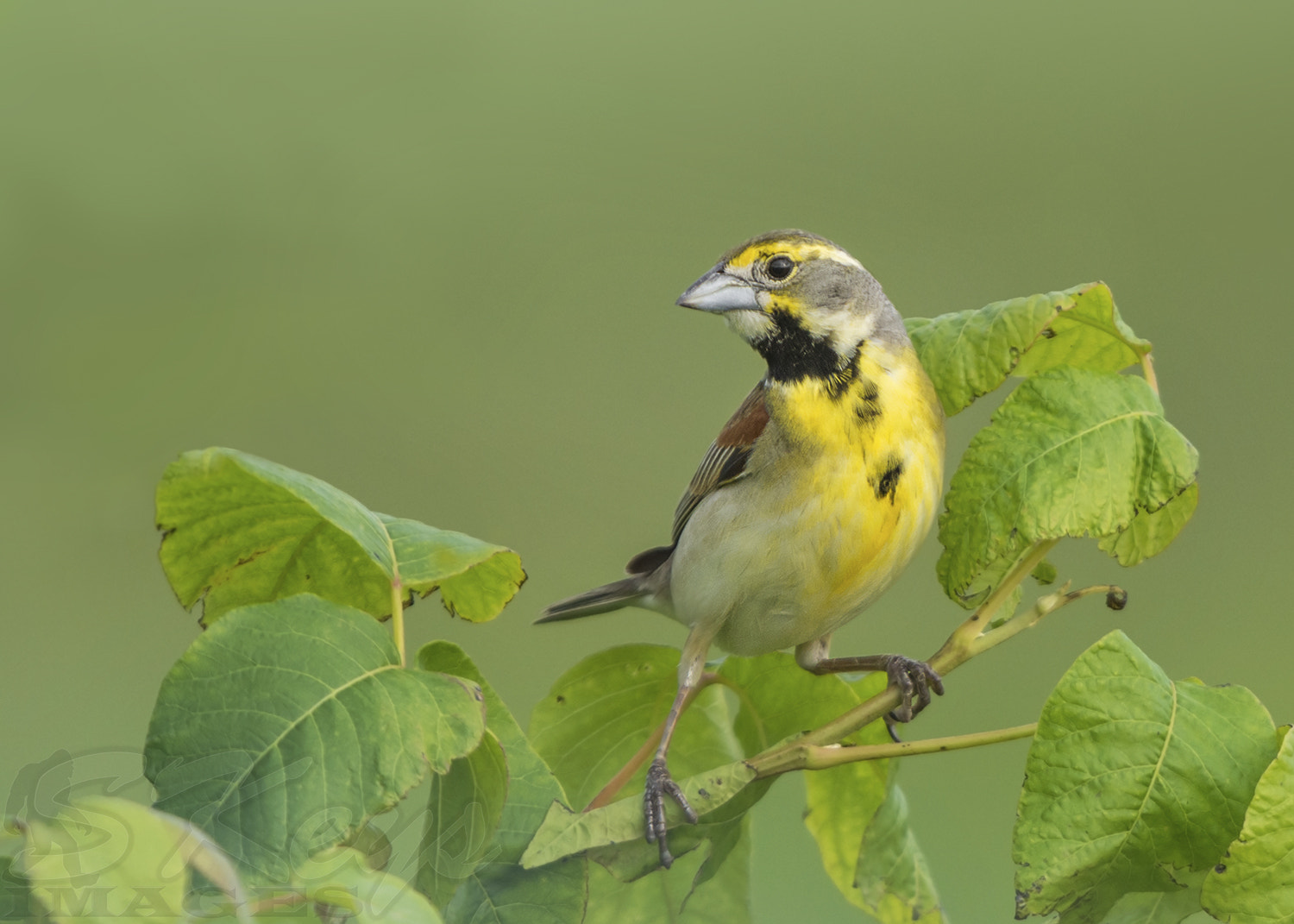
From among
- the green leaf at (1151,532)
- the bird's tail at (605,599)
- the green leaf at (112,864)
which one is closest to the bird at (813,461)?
the bird's tail at (605,599)

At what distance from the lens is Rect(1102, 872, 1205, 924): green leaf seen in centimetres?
94

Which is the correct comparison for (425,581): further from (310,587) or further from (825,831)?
(825,831)

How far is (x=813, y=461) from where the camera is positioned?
156 centimetres

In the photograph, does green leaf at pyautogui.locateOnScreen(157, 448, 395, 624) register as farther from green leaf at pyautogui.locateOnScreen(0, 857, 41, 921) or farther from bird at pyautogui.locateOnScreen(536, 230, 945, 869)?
bird at pyautogui.locateOnScreen(536, 230, 945, 869)

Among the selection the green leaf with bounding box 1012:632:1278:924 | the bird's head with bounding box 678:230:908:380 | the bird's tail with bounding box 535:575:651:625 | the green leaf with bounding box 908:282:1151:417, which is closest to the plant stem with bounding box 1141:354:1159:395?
the green leaf with bounding box 908:282:1151:417

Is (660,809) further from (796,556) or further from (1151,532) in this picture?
(796,556)

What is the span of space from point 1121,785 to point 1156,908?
0.53 feet

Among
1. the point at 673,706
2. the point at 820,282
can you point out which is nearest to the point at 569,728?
the point at 673,706

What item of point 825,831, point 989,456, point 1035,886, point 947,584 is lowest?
point 825,831

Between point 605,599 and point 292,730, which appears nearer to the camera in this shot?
point 292,730

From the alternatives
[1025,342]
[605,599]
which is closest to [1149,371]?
[1025,342]

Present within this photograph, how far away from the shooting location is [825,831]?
1221mm

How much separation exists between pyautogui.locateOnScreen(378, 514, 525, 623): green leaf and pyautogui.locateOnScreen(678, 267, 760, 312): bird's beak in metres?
0.58

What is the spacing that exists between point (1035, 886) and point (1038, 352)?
0.51m
